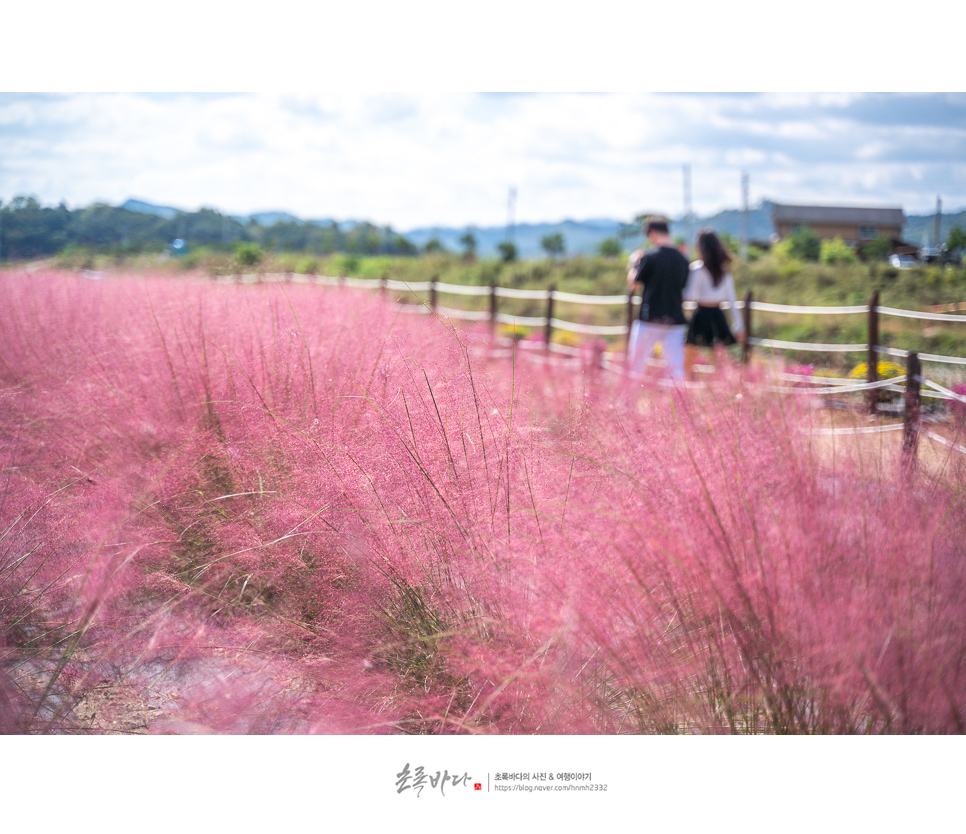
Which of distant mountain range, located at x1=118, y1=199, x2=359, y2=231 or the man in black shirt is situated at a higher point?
distant mountain range, located at x1=118, y1=199, x2=359, y2=231

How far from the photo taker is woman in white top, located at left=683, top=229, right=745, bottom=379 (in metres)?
4.16

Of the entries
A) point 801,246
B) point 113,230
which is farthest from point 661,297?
point 801,246

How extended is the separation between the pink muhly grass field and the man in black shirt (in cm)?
181

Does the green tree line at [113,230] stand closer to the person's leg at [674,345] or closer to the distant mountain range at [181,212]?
the distant mountain range at [181,212]

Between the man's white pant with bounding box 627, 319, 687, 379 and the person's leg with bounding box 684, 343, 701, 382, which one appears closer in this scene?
the man's white pant with bounding box 627, 319, 687, 379

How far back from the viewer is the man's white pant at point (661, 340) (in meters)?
3.86

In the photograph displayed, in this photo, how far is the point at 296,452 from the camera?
71.3 inches

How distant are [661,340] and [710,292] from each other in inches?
21.2

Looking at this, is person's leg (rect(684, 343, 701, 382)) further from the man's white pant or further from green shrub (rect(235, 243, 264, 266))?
green shrub (rect(235, 243, 264, 266))

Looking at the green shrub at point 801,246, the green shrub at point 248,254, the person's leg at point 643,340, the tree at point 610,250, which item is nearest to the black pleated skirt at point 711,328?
the person's leg at point 643,340

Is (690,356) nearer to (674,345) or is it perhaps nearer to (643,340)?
(674,345)

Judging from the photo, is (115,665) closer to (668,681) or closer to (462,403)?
(462,403)

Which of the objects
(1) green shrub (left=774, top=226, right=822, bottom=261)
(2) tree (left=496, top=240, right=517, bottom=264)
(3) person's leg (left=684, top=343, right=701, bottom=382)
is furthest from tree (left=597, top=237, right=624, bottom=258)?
(3) person's leg (left=684, top=343, right=701, bottom=382)
